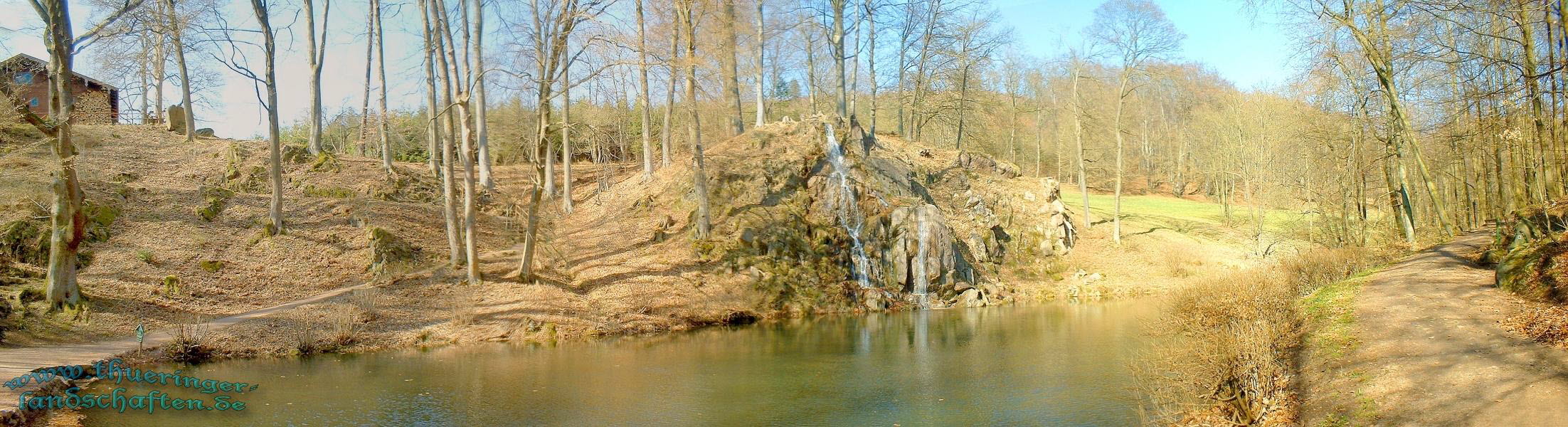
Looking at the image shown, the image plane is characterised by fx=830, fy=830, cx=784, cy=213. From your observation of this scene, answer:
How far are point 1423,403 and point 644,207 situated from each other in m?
20.8

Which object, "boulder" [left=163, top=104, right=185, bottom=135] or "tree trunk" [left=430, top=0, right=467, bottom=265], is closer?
"tree trunk" [left=430, top=0, right=467, bottom=265]

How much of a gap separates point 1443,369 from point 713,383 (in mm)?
9187

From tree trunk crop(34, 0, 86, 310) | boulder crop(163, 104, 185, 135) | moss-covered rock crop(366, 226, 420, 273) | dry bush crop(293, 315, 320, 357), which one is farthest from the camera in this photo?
boulder crop(163, 104, 185, 135)

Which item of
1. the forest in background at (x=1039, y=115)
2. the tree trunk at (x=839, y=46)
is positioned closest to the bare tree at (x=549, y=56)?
the forest in background at (x=1039, y=115)

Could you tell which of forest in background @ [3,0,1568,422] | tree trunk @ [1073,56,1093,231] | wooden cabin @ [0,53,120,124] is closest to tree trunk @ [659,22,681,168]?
forest in background @ [3,0,1568,422]

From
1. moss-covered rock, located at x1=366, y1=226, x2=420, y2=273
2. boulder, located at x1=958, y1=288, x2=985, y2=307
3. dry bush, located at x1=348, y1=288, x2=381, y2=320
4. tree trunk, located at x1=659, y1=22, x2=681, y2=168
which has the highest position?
tree trunk, located at x1=659, y1=22, x2=681, y2=168

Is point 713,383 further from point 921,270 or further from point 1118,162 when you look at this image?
point 1118,162

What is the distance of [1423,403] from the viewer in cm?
754

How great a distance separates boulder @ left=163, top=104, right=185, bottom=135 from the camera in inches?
1178

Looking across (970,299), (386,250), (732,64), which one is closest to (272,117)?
(386,250)

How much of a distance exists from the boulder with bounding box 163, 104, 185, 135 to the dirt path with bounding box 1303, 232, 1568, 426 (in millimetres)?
34830

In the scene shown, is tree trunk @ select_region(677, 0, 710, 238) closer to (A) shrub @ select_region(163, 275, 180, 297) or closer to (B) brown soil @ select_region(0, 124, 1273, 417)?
(B) brown soil @ select_region(0, 124, 1273, 417)

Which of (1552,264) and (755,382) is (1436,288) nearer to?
(1552,264)

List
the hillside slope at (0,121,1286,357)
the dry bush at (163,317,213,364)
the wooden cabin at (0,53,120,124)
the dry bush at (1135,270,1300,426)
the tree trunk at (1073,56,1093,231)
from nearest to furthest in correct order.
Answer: the dry bush at (1135,270,1300,426), the dry bush at (163,317,213,364), the hillside slope at (0,121,1286,357), the wooden cabin at (0,53,120,124), the tree trunk at (1073,56,1093,231)
